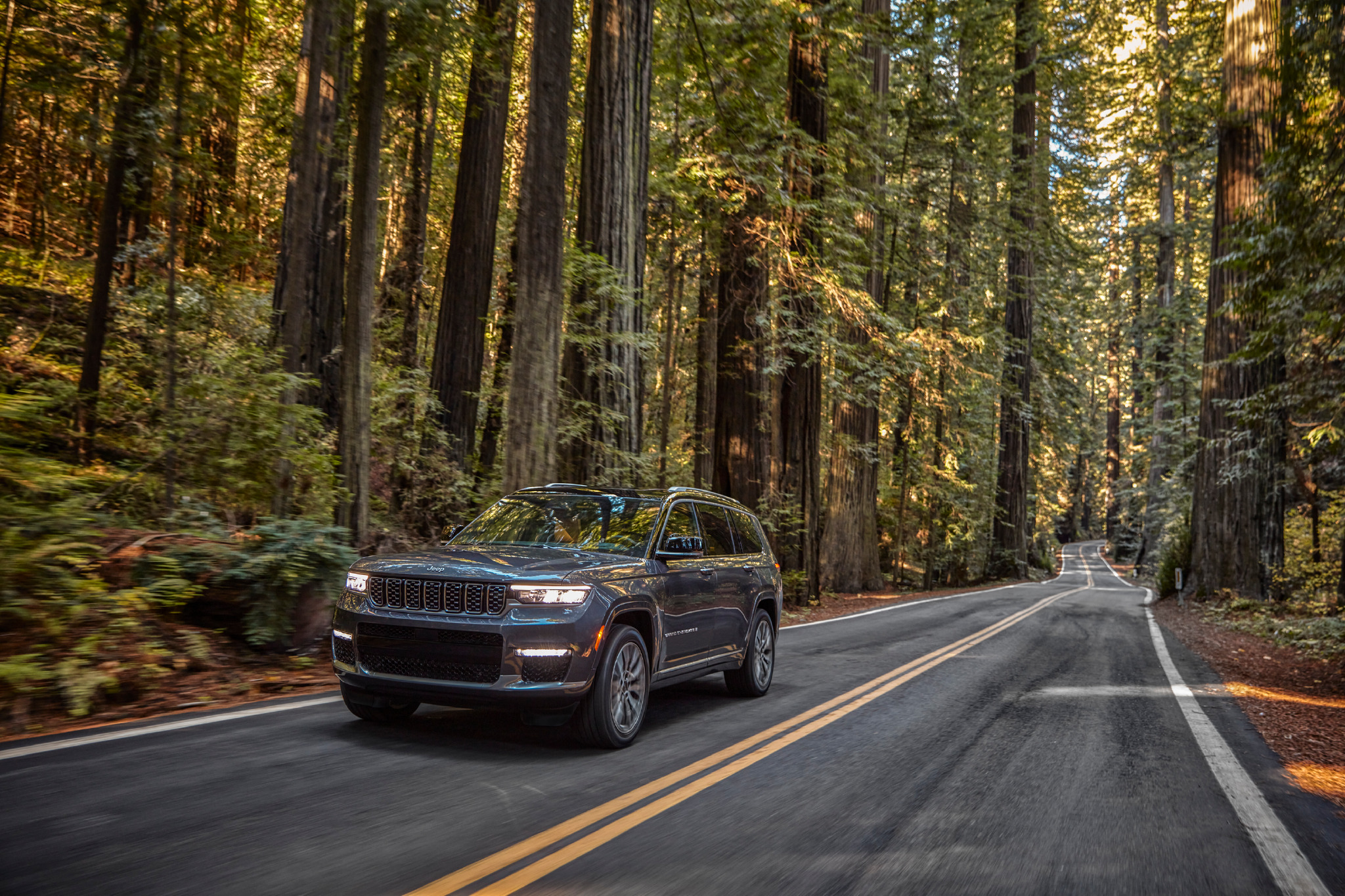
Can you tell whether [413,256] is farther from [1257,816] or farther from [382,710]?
[1257,816]

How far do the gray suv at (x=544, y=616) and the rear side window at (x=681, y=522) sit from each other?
22 mm

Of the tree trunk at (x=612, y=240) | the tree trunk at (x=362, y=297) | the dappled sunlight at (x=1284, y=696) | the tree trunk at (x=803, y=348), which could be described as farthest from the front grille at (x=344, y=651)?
the tree trunk at (x=803, y=348)

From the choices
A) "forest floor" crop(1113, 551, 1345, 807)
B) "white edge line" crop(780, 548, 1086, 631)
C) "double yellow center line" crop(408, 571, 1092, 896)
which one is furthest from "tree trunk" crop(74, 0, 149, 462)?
"forest floor" crop(1113, 551, 1345, 807)

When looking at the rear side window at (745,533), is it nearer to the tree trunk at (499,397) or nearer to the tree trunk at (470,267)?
the tree trunk at (470,267)

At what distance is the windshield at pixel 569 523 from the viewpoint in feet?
23.2

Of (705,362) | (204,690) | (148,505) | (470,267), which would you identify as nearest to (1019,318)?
(705,362)

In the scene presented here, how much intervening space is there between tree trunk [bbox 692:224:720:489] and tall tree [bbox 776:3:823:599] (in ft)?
5.65

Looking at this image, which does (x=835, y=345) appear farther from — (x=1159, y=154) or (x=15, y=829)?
(x=1159, y=154)

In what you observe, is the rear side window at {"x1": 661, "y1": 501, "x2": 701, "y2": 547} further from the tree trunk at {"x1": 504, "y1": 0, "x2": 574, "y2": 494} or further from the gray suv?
the tree trunk at {"x1": 504, "y1": 0, "x2": 574, "y2": 494}

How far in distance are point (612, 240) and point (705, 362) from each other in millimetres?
9573

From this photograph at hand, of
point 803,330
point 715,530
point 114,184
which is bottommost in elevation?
point 715,530

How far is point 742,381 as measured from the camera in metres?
19.2

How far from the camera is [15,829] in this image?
406 centimetres

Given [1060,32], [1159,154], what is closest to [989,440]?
[1159,154]
